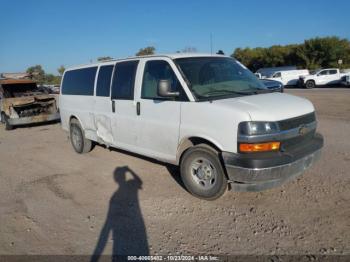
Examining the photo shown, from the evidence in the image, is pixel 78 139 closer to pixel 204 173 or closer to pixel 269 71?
pixel 204 173

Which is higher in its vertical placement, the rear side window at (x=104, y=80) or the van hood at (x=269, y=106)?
the rear side window at (x=104, y=80)

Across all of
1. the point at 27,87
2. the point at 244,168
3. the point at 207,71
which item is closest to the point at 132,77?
the point at 207,71

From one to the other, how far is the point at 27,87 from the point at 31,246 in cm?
1264

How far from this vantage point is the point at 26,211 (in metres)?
4.55

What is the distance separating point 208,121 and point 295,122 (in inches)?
44.5

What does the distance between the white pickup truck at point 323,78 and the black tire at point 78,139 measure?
27.4 metres

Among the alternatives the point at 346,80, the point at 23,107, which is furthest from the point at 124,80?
the point at 346,80

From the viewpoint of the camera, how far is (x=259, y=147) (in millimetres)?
3846

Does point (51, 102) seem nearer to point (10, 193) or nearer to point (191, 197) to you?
point (10, 193)

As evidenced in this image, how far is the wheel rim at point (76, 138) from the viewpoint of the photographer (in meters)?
7.50

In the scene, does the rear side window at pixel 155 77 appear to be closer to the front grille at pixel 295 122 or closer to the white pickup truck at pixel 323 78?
the front grille at pixel 295 122

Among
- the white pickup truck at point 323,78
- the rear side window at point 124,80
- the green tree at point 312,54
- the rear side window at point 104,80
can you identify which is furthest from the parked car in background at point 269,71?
the rear side window at point 124,80

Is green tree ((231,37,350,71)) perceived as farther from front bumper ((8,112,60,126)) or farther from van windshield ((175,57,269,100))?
van windshield ((175,57,269,100))

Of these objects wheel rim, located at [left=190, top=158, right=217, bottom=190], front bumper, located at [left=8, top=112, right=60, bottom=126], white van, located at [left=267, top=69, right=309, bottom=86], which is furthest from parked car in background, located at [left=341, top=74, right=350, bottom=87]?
wheel rim, located at [left=190, top=158, right=217, bottom=190]
